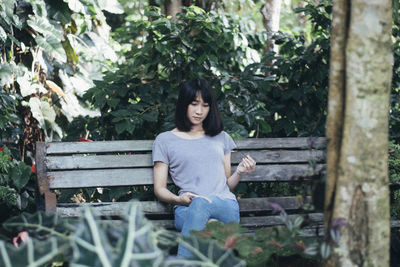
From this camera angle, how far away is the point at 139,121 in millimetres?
3443

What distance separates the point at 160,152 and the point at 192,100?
362 mm

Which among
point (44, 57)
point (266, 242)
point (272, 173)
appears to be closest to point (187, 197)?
point (272, 173)

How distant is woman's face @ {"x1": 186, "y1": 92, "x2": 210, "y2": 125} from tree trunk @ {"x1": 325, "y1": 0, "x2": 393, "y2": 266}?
1.41m

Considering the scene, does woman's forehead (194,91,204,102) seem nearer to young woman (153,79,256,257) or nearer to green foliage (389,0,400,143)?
young woman (153,79,256,257)

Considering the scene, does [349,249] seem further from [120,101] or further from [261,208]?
[120,101]

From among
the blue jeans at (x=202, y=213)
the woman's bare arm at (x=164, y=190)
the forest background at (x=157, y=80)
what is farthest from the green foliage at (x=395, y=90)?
the woman's bare arm at (x=164, y=190)

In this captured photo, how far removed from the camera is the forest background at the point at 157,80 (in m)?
3.51

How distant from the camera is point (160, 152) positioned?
288 centimetres

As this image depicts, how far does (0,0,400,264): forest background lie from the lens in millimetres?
3514

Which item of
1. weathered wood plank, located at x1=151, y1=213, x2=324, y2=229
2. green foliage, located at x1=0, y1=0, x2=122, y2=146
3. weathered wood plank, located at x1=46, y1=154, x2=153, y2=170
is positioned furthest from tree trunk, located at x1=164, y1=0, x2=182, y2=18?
weathered wood plank, located at x1=151, y1=213, x2=324, y2=229

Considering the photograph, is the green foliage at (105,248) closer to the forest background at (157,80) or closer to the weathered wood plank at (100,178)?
the weathered wood plank at (100,178)

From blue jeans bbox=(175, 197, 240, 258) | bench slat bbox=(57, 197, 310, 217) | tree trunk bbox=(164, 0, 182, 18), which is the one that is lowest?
bench slat bbox=(57, 197, 310, 217)

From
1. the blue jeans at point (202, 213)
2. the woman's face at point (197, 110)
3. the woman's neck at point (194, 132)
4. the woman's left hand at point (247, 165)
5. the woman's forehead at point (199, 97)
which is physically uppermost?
the woman's forehead at point (199, 97)

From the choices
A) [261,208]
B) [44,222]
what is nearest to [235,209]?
A: [261,208]
